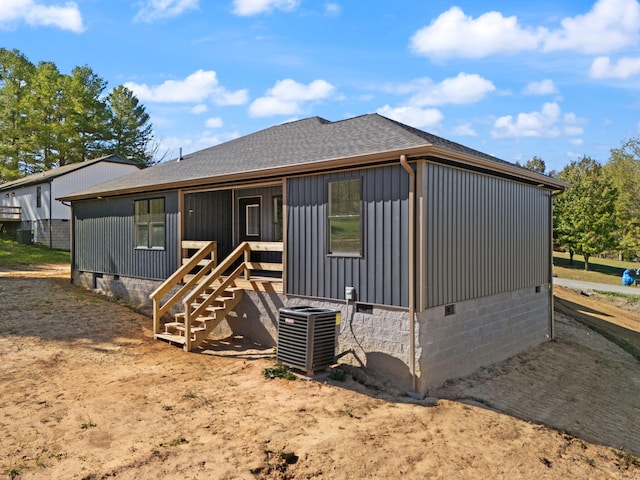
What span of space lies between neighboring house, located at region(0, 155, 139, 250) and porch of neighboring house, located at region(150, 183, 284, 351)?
19158 millimetres

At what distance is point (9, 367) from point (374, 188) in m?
6.84

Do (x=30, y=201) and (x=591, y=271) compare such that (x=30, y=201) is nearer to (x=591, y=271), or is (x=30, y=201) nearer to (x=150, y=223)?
(x=150, y=223)

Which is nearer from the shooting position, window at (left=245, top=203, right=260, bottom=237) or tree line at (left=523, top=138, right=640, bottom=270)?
window at (left=245, top=203, right=260, bottom=237)

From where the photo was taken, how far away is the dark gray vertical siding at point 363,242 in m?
7.73

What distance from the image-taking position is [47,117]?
1489 inches

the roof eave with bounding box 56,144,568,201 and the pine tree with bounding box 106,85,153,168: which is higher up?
the pine tree with bounding box 106,85,153,168

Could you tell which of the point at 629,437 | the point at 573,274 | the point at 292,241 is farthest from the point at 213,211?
the point at 573,274

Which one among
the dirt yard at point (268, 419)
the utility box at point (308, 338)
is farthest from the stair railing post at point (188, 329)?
the utility box at point (308, 338)

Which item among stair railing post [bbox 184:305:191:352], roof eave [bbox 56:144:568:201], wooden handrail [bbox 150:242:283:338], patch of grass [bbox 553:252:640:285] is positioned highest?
roof eave [bbox 56:144:568:201]

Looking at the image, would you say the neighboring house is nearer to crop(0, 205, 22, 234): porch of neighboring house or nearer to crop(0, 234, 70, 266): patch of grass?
crop(0, 205, 22, 234): porch of neighboring house

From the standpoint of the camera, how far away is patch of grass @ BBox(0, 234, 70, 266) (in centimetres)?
2317

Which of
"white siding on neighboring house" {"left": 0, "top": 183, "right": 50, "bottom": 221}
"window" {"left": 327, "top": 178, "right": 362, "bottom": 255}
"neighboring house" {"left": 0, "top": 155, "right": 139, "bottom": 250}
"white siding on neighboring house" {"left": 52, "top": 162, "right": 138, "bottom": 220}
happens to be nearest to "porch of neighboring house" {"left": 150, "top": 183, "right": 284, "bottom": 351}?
"window" {"left": 327, "top": 178, "right": 362, "bottom": 255}

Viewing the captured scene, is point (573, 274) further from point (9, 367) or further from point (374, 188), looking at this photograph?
point (9, 367)

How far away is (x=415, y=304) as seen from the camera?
24.6ft
